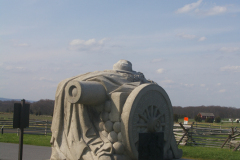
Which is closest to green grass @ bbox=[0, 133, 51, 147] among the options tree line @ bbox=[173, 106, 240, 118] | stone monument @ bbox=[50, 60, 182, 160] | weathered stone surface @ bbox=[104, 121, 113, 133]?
stone monument @ bbox=[50, 60, 182, 160]

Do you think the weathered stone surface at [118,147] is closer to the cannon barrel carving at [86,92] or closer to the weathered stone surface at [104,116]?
the weathered stone surface at [104,116]

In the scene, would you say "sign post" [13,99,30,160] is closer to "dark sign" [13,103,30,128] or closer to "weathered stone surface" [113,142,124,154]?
"dark sign" [13,103,30,128]

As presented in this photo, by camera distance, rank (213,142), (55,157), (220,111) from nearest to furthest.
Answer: (55,157), (213,142), (220,111)

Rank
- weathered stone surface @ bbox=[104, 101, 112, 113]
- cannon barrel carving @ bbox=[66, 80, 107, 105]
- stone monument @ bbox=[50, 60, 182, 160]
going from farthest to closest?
weathered stone surface @ bbox=[104, 101, 112, 113] < stone monument @ bbox=[50, 60, 182, 160] < cannon barrel carving @ bbox=[66, 80, 107, 105]

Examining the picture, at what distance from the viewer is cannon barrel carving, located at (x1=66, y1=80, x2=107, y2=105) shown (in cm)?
539

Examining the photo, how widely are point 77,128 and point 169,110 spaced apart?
2289mm

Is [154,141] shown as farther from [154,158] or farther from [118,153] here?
[118,153]

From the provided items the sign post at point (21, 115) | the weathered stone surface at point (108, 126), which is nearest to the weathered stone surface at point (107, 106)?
the weathered stone surface at point (108, 126)

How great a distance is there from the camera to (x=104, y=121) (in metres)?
5.89

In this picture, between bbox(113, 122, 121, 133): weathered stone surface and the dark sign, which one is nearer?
the dark sign

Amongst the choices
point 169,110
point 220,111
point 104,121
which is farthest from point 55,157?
point 220,111

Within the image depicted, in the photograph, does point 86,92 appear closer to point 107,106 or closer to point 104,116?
point 107,106

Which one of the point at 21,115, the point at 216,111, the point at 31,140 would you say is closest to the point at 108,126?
the point at 21,115

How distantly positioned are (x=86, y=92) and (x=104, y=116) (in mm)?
758
